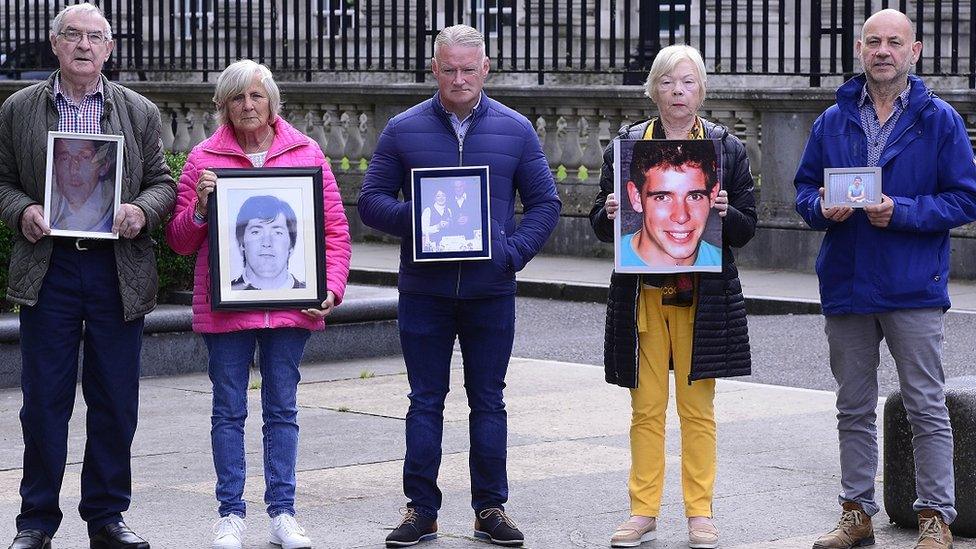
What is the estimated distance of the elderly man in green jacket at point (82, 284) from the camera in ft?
19.7

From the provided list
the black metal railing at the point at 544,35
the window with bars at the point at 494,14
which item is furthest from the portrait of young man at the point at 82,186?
the window with bars at the point at 494,14

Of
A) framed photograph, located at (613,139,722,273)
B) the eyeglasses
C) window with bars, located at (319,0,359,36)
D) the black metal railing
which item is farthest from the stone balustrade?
the eyeglasses

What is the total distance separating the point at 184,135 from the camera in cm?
2092

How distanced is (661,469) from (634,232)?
908 mm

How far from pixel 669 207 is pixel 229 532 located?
1989 mm

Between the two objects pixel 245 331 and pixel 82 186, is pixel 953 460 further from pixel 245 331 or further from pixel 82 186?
pixel 82 186

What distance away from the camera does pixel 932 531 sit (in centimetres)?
614

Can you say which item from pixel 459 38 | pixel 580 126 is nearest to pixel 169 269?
pixel 459 38

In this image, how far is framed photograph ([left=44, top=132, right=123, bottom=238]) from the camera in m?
5.97

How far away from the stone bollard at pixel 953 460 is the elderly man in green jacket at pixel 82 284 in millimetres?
2806

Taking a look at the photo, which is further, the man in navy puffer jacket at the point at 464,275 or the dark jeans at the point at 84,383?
the man in navy puffer jacket at the point at 464,275

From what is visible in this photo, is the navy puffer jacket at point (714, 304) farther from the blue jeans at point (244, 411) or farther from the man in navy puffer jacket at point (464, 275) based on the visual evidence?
the blue jeans at point (244, 411)

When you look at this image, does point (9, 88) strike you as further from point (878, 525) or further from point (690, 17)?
point (878, 525)

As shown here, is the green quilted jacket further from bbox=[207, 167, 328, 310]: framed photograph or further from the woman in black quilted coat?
the woman in black quilted coat
